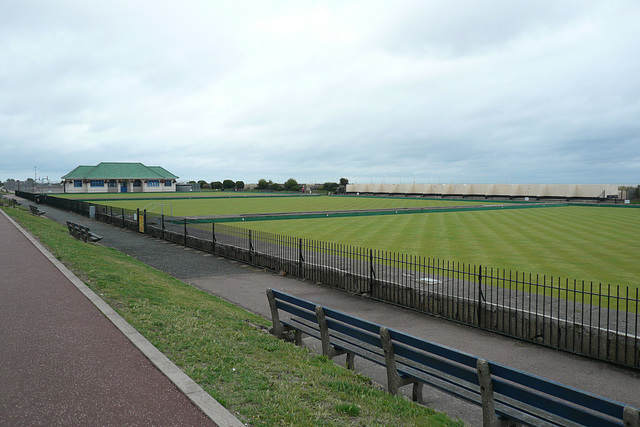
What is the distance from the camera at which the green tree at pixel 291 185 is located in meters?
136

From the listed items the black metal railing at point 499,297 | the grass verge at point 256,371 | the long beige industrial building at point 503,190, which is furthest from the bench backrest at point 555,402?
the long beige industrial building at point 503,190

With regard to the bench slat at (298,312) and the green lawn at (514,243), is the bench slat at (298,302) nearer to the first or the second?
the bench slat at (298,312)

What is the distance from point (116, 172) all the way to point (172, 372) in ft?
425

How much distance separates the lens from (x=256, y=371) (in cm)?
652

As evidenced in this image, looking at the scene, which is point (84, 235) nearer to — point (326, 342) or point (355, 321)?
point (326, 342)

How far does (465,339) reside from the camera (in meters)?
10.1

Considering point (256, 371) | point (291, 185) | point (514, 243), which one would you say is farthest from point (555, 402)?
point (291, 185)

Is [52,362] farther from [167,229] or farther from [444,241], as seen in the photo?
[167,229]

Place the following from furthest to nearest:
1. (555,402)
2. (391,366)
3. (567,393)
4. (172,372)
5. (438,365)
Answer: (391,366) → (172,372) → (438,365) → (555,402) → (567,393)

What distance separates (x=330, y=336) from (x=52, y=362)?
410 cm

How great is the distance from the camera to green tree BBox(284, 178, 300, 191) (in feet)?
445

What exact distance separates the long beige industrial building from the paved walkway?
8083 cm

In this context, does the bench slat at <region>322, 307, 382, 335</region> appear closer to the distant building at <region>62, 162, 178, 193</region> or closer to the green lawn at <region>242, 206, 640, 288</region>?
the green lawn at <region>242, 206, 640, 288</region>

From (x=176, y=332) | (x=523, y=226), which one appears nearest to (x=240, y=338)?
(x=176, y=332)
